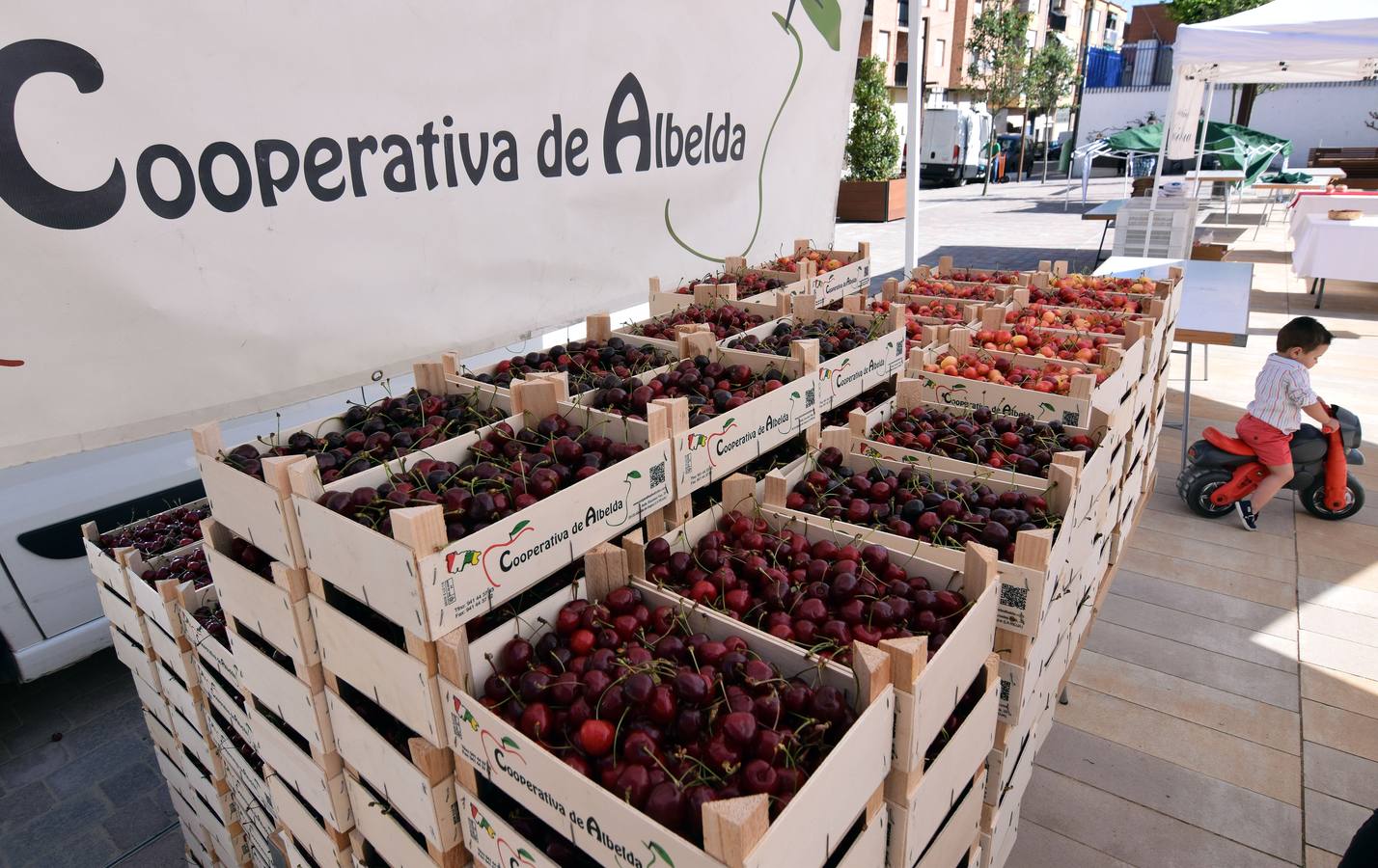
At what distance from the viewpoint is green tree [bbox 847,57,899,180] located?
739 inches

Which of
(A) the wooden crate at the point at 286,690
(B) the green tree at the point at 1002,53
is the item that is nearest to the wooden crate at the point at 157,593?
(A) the wooden crate at the point at 286,690

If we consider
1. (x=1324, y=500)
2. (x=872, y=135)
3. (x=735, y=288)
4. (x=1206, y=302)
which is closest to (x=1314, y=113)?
(x=872, y=135)

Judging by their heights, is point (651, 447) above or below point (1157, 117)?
below

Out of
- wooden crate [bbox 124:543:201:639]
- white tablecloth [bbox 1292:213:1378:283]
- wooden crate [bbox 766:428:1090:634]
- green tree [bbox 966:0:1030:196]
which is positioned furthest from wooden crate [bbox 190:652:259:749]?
green tree [bbox 966:0:1030:196]

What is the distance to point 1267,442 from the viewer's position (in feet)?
14.6

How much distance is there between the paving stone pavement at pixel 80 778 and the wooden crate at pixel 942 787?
2.74 metres

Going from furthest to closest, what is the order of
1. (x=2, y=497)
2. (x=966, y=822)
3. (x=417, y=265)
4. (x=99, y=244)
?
(x=417, y=265), (x=2, y=497), (x=99, y=244), (x=966, y=822)

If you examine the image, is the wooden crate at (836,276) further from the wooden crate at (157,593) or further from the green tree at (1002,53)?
the green tree at (1002,53)

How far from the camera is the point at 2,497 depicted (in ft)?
10.6

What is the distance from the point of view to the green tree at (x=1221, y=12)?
81.3 ft

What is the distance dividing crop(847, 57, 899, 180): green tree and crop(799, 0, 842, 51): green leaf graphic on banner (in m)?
13.6

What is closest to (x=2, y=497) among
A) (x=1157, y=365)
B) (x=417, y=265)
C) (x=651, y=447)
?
(x=417, y=265)

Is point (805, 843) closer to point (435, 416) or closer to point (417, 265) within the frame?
point (435, 416)

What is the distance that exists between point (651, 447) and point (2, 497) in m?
2.93
